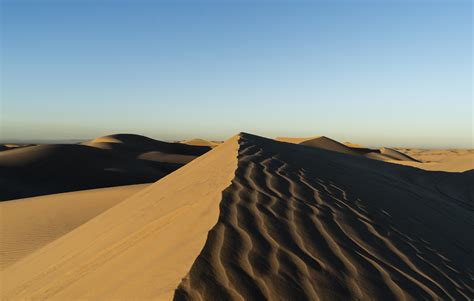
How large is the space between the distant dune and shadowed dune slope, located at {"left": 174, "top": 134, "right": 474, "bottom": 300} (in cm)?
1824

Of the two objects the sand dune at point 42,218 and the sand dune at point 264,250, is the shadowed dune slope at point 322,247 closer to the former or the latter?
the sand dune at point 264,250

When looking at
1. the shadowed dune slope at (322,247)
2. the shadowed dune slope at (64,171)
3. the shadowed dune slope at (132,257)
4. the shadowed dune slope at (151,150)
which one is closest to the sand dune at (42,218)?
the shadowed dune slope at (132,257)

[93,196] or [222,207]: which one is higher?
[222,207]

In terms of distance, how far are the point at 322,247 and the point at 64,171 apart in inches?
954

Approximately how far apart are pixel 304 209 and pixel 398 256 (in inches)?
47.3

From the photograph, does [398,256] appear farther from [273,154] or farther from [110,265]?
[273,154]

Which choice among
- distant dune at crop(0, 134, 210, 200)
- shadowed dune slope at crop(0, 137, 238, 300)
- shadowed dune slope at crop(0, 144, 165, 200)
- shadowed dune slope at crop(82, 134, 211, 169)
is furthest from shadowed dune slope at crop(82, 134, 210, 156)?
shadowed dune slope at crop(0, 137, 238, 300)

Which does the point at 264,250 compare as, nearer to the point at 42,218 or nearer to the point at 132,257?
the point at 132,257

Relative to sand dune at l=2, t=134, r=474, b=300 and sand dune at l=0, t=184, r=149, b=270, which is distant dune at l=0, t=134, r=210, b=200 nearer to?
sand dune at l=0, t=184, r=149, b=270

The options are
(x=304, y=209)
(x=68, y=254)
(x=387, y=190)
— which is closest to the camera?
(x=304, y=209)

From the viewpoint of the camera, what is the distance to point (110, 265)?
388cm

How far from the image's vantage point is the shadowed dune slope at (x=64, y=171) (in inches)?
857

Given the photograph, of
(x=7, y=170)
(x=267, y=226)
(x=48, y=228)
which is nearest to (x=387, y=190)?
(x=267, y=226)

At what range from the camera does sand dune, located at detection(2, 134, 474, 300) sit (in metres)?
3.04
